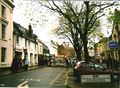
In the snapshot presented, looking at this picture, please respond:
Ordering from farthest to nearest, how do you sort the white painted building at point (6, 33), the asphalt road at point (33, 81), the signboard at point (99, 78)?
the white painted building at point (6, 33) < the signboard at point (99, 78) < the asphalt road at point (33, 81)

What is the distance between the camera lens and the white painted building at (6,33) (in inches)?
763

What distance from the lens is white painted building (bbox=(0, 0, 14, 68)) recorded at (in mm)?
19375

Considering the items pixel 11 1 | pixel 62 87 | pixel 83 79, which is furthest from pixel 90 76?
pixel 11 1

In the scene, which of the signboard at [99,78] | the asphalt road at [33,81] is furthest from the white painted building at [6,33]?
the signboard at [99,78]

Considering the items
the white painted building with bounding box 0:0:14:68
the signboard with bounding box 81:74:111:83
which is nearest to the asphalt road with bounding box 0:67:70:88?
the signboard with bounding box 81:74:111:83

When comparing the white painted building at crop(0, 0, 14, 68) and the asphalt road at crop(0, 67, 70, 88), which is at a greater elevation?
the white painted building at crop(0, 0, 14, 68)

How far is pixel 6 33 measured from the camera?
20.9m

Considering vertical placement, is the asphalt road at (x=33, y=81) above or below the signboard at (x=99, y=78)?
below

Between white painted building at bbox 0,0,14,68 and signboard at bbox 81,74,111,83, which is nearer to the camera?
signboard at bbox 81,74,111,83

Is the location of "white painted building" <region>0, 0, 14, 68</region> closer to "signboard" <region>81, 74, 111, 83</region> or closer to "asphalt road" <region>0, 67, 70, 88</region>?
"asphalt road" <region>0, 67, 70, 88</region>

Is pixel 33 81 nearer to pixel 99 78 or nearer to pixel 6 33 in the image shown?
pixel 99 78

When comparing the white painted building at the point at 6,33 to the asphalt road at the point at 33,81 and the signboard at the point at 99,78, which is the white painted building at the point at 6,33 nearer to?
the asphalt road at the point at 33,81

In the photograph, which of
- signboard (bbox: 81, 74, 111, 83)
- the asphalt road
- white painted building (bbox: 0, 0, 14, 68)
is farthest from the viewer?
white painted building (bbox: 0, 0, 14, 68)

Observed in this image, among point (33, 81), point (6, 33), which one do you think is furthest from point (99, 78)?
point (6, 33)
